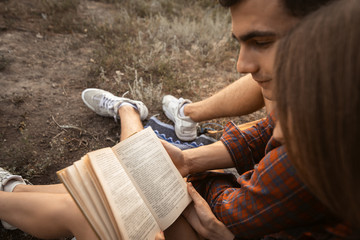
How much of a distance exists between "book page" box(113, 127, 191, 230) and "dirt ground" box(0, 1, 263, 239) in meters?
1.15

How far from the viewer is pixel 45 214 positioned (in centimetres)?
126

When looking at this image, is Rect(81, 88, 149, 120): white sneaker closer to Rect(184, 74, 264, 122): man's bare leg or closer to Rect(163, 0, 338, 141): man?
Rect(184, 74, 264, 122): man's bare leg

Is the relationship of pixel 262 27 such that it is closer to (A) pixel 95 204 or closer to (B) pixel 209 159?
(B) pixel 209 159

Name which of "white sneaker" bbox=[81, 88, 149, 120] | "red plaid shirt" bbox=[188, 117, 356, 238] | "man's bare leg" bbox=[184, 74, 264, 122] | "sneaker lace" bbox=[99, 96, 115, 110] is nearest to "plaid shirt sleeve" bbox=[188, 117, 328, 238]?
"red plaid shirt" bbox=[188, 117, 356, 238]

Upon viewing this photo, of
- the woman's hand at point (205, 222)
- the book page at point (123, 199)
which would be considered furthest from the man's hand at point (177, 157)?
the book page at point (123, 199)

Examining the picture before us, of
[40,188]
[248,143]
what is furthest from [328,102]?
[40,188]

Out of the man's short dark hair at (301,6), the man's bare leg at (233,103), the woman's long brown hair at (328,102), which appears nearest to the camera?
the woman's long brown hair at (328,102)

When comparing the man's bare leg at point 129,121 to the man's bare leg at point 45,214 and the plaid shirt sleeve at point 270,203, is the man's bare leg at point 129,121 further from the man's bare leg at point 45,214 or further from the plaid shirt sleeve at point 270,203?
the plaid shirt sleeve at point 270,203

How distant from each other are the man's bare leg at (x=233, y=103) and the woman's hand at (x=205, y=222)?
1128 mm

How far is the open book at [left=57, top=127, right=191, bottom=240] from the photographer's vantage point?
96cm

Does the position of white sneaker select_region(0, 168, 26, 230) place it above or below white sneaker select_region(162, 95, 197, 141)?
above

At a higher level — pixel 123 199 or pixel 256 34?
pixel 256 34

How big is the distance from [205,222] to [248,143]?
2.14ft

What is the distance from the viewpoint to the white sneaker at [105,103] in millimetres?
2407
